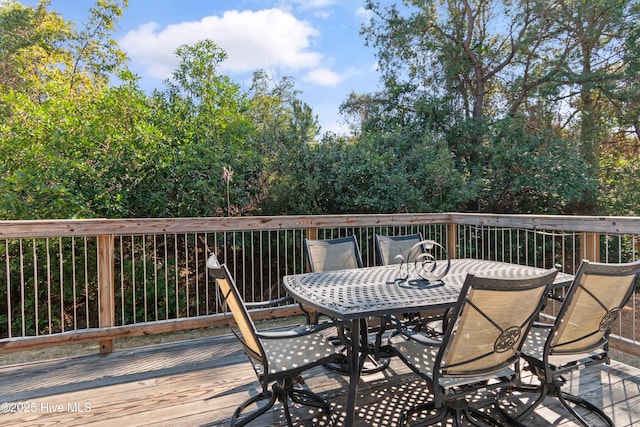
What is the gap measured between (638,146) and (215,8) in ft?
33.9

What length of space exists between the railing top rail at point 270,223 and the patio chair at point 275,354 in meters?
1.38

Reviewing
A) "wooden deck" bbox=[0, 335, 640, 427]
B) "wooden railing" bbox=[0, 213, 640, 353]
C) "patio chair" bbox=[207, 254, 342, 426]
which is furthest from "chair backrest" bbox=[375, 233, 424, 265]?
"patio chair" bbox=[207, 254, 342, 426]

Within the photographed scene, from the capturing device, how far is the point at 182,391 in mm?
2635

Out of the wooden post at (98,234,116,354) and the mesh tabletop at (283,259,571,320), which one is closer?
the mesh tabletop at (283,259,571,320)

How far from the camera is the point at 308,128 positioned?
6266 mm

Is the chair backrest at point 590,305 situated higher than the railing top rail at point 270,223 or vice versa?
the railing top rail at point 270,223

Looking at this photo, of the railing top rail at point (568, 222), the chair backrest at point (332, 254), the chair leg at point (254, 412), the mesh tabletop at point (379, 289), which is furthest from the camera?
the chair backrest at point (332, 254)

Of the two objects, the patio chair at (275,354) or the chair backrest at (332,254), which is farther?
the chair backrest at (332,254)

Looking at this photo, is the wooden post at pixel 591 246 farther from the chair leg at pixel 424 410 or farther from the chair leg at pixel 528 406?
the chair leg at pixel 424 410

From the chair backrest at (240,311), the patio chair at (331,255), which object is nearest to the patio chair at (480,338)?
the chair backrest at (240,311)

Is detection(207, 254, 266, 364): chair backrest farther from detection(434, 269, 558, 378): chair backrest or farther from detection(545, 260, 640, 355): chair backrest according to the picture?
detection(545, 260, 640, 355): chair backrest

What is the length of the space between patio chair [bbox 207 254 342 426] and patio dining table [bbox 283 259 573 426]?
14cm

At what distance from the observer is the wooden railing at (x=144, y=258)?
3.07 metres

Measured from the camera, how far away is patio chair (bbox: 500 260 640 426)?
1.88 m
